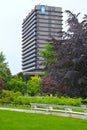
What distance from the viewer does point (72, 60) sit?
64.6 feet

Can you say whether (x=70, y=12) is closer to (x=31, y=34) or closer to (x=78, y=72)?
(x=78, y=72)

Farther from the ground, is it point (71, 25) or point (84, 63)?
point (71, 25)

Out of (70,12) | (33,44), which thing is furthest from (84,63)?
(33,44)

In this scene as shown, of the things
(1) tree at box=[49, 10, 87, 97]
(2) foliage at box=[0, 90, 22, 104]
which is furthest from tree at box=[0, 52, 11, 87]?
(1) tree at box=[49, 10, 87, 97]

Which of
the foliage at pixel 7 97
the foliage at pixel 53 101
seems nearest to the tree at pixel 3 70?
the foliage at pixel 7 97

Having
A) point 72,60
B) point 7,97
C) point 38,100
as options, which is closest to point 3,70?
point 7,97

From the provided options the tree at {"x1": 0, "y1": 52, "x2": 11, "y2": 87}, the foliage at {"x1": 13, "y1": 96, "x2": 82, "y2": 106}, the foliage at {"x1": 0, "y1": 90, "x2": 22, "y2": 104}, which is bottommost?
the foliage at {"x1": 13, "y1": 96, "x2": 82, "y2": 106}

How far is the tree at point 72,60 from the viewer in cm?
1967

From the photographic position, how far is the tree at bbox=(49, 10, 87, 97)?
1967 centimetres

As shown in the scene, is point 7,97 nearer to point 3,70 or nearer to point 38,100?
point 38,100

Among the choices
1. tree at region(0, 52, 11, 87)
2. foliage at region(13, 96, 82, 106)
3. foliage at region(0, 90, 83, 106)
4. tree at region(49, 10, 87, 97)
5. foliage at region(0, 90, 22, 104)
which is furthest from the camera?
tree at region(0, 52, 11, 87)

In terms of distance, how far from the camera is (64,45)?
828 inches

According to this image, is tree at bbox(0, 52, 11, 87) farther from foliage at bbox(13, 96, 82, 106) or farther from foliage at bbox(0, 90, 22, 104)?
foliage at bbox(13, 96, 82, 106)

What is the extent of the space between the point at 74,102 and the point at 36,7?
15878 centimetres
